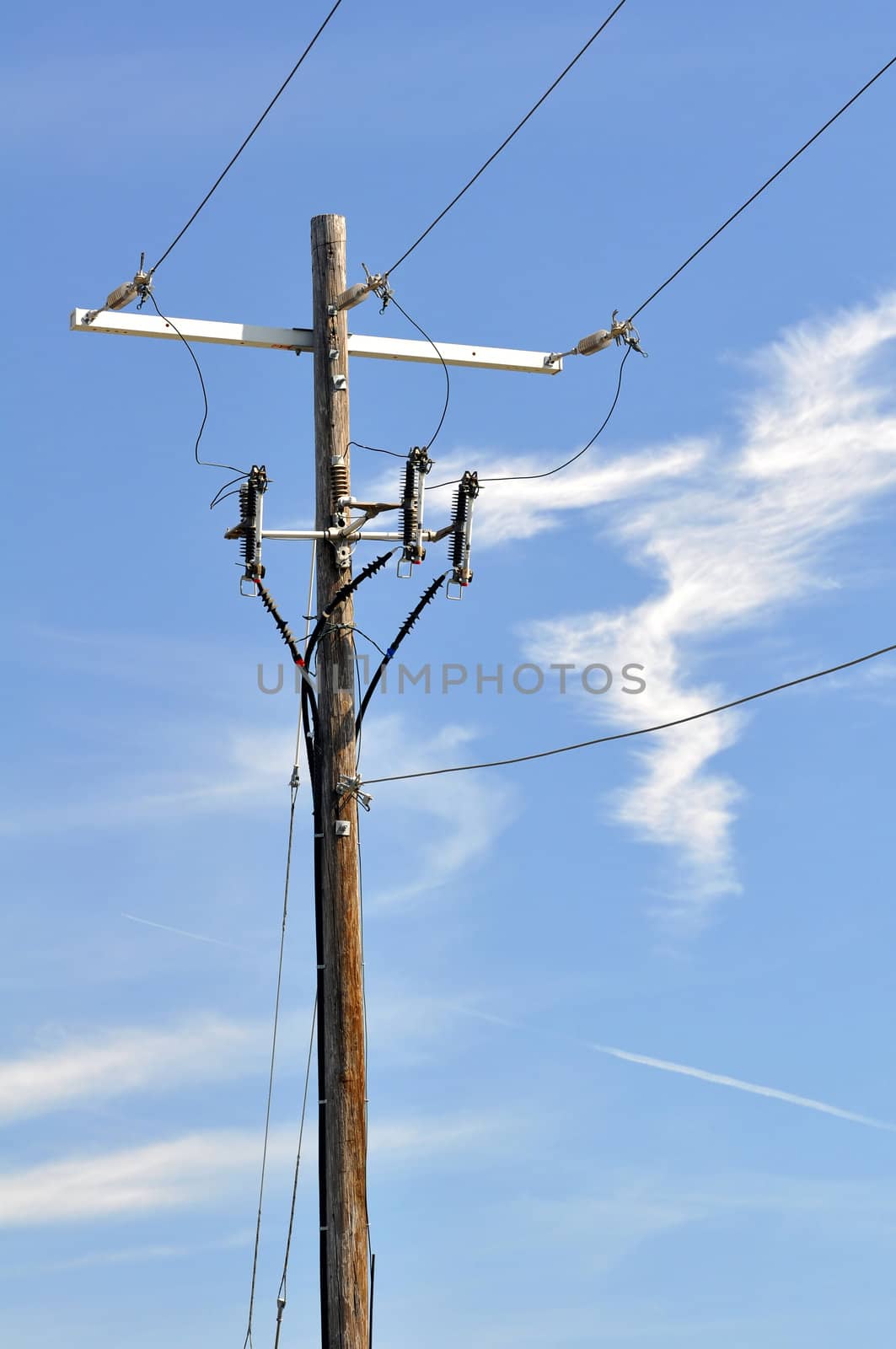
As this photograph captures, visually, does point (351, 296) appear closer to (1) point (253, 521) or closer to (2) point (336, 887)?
(1) point (253, 521)

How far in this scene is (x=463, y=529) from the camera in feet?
36.8

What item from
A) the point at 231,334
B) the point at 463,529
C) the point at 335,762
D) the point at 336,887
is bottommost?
the point at 336,887

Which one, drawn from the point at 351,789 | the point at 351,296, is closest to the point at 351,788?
the point at 351,789

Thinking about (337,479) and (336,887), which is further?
(337,479)

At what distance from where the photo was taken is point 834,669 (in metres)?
10.5

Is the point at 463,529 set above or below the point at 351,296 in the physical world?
below

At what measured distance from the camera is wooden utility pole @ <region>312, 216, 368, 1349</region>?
1050 cm

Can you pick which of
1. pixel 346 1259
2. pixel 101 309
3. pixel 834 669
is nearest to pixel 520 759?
pixel 834 669

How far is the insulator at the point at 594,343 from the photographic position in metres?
12.4

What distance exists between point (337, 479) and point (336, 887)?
8.71ft

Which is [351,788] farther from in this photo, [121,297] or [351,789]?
[121,297]

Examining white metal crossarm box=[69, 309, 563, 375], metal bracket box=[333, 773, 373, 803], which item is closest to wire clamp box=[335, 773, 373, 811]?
metal bracket box=[333, 773, 373, 803]

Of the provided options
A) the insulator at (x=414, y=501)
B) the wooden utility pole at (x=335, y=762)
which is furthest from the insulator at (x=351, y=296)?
the insulator at (x=414, y=501)

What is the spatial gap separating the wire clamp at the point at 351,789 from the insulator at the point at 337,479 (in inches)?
69.5
